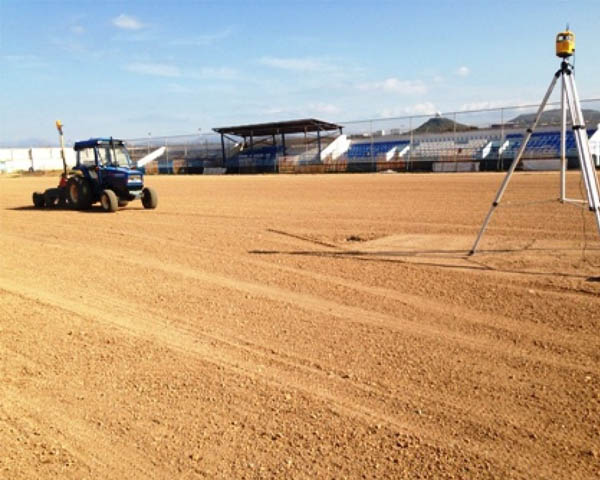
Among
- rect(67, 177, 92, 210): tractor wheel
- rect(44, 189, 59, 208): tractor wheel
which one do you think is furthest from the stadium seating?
rect(67, 177, 92, 210): tractor wheel

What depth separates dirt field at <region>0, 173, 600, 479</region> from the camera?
360 cm

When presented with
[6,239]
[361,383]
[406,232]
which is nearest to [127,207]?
[6,239]

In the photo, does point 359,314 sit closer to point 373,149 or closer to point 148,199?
point 148,199

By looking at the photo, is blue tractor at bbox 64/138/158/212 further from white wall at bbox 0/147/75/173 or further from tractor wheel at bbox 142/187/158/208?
white wall at bbox 0/147/75/173

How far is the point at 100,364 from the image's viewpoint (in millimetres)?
5105

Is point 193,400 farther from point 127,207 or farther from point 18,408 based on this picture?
point 127,207

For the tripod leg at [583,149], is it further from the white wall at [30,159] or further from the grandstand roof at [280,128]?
the white wall at [30,159]

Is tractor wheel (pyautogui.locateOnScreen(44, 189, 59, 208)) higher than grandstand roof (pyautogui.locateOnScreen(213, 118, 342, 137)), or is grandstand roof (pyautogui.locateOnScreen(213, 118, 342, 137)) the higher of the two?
grandstand roof (pyautogui.locateOnScreen(213, 118, 342, 137))

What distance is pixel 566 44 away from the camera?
7160 mm

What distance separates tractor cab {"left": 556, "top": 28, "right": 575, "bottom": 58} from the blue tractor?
1344 cm

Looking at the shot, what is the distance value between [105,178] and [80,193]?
41.9 inches

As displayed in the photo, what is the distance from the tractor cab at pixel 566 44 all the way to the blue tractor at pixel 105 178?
13.4m

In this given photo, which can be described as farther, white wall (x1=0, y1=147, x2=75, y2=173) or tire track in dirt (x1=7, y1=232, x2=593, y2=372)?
white wall (x1=0, y1=147, x2=75, y2=173)

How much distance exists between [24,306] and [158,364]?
3.02 m
